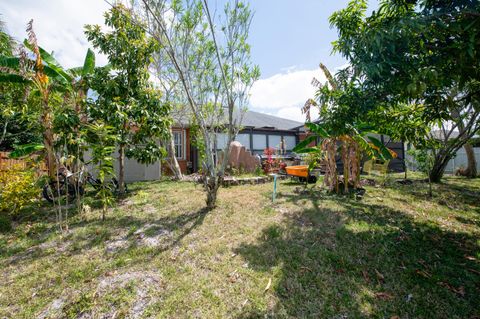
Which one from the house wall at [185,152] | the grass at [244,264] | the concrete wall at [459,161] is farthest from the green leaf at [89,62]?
the concrete wall at [459,161]

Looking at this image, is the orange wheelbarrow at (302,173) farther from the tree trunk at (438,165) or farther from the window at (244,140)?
the window at (244,140)

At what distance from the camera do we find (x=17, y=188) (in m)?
4.92

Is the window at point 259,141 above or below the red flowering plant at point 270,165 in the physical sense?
above

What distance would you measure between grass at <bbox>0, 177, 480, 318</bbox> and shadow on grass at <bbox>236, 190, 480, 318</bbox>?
18 mm

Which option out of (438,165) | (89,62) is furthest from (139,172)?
(438,165)

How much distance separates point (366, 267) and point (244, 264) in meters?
1.92

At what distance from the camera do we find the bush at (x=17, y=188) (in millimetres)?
4902

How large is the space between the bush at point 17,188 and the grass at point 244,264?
0.56 m

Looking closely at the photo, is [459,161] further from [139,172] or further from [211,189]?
[139,172]

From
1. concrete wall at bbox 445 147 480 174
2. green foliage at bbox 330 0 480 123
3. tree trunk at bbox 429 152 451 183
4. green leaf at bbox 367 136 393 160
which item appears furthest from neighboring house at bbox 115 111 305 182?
concrete wall at bbox 445 147 480 174

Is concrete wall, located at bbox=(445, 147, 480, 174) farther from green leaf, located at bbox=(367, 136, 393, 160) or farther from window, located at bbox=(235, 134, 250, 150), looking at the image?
window, located at bbox=(235, 134, 250, 150)

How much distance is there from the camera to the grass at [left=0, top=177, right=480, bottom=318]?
269 cm

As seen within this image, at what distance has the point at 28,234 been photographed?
464 centimetres

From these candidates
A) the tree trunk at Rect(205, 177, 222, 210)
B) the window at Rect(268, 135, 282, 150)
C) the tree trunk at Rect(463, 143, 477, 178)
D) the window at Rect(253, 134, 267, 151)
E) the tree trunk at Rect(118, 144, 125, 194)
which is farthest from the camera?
the window at Rect(268, 135, 282, 150)
